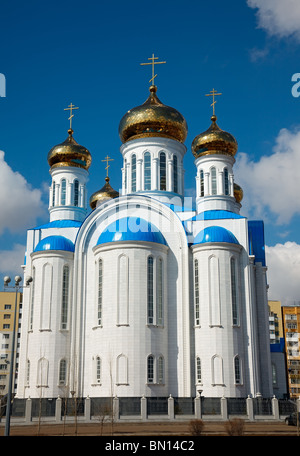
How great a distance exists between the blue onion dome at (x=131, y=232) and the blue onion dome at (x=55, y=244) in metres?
2.00

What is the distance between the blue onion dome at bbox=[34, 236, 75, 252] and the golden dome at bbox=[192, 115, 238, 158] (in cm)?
858

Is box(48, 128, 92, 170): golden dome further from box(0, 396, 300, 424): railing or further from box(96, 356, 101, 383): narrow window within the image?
box(0, 396, 300, 424): railing

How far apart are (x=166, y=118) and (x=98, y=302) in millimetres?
10372

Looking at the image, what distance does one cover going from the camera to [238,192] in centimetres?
3691

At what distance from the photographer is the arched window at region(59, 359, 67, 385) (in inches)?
966

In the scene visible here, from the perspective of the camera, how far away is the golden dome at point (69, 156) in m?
30.7

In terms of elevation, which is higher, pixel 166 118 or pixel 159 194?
pixel 166 118

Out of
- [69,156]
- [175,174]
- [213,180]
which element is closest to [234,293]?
[213,180]

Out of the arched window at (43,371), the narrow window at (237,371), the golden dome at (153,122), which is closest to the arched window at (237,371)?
the narrow window at (237,371)

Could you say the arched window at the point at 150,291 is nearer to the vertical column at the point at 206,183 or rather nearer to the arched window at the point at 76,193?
the vertical column at the point at 206,183
